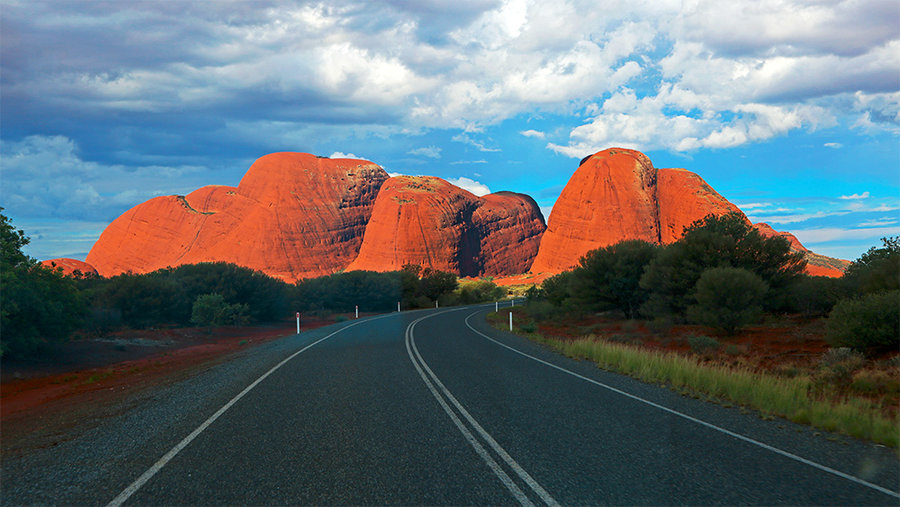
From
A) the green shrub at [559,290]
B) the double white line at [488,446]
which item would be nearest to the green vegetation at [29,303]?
the double white line at [488,446]

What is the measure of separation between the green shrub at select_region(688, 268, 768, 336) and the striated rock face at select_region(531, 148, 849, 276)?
82528 mm

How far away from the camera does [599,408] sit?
835cm

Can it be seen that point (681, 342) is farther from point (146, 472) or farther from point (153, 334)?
point (153, 334)

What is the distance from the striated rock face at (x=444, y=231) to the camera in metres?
111

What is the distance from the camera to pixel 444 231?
114 meters

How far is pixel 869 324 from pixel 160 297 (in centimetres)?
3219

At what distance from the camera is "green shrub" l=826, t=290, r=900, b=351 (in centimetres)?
1329

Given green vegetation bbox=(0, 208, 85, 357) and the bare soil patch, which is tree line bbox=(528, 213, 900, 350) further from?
green vegetation bbox=(0, 208, 85, 357)

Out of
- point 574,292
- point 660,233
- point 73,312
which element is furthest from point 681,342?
point 660,233

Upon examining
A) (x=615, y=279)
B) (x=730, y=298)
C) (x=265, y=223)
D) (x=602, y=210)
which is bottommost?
(x=730, y=298)

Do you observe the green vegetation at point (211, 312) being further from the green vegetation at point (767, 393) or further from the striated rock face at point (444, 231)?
the striated rock face at point (444, 231)

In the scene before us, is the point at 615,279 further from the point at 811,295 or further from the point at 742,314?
the point at 742,314

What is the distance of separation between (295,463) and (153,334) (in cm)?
2401

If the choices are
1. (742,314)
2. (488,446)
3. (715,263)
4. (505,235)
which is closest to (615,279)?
(715,263)
